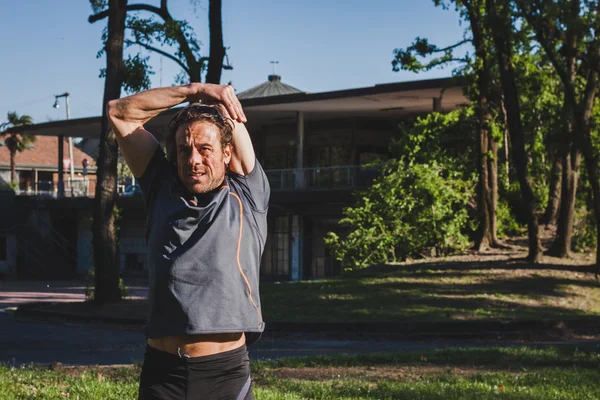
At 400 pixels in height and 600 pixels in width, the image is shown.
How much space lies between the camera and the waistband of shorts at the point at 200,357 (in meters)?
3.61

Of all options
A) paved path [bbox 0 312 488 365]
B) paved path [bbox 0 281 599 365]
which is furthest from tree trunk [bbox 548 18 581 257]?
paved path [bbox 0 312 488 365]

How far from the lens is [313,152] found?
41062 millimetres

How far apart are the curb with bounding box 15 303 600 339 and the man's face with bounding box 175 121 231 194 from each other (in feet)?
37.4

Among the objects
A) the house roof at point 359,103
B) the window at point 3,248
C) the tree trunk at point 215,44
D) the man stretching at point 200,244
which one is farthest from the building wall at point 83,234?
the man stretching at point 200,244

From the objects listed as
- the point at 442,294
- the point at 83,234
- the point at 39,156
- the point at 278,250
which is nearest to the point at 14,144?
the point at 39,156

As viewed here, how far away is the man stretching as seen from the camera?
359cm

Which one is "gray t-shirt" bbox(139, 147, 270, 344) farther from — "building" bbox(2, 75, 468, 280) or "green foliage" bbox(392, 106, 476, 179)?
"building" bbox(2, 75, 468, 280)

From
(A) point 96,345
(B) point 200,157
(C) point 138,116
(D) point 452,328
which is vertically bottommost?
(A) point 96,345

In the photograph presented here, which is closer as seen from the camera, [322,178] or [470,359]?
[470,359]

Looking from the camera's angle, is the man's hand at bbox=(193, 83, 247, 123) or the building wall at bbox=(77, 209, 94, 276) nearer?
the man's hand at bbox=(193, 83, 247, 123)

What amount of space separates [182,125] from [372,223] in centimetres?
2096

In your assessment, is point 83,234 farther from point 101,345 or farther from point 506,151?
point 101,345

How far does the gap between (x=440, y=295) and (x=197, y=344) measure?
14.4 m

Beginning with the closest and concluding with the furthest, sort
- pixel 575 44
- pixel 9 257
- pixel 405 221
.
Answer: pixel 575 44
pixel 405 221
pixel 9 257
